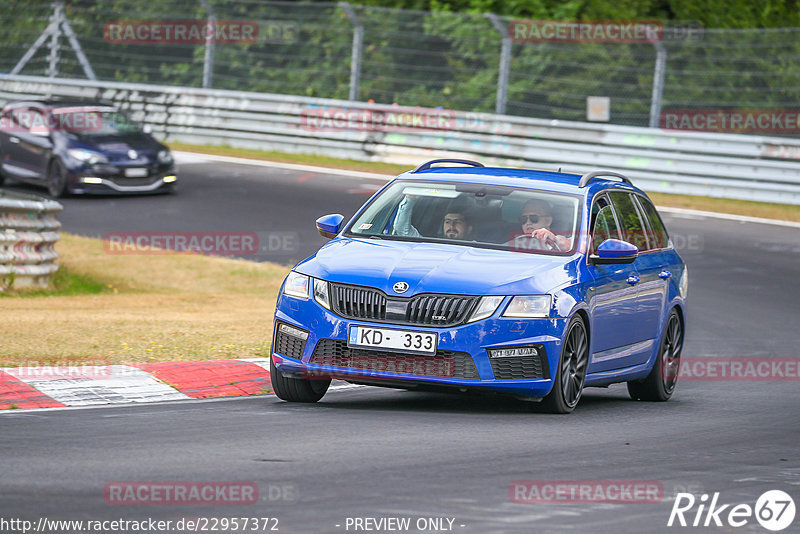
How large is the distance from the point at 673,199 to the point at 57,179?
35.0 ft

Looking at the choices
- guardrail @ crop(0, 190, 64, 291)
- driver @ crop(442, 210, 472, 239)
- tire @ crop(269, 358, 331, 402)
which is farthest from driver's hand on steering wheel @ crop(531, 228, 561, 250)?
guardrail @ crop(0, 190, 64, 291)

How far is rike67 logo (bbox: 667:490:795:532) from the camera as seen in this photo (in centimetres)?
649

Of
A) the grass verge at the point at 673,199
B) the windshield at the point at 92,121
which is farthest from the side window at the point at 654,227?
the windshield at the point at 92,121

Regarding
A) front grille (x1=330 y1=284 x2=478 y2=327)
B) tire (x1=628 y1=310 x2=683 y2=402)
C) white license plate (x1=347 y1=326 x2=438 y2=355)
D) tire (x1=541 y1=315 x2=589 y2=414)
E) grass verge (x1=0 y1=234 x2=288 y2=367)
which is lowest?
grass verge (x1=0 y1=234 x2=288 y2=367)

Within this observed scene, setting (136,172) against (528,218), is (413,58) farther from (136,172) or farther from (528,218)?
(528,218)

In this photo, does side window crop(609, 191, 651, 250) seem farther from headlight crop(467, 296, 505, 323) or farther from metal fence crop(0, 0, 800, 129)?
metal fence crop(0, 0, 800, 129)

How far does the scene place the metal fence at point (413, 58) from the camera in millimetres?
25109

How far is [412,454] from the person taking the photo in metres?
7.62

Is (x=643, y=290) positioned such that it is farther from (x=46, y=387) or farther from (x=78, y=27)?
(x=78, y=27)

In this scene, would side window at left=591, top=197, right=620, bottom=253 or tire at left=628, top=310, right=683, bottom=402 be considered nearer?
side window at left=591, top=197, right=620, bottom=253

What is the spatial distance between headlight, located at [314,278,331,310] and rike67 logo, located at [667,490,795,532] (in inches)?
115

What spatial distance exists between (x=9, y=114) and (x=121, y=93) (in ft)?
20.9

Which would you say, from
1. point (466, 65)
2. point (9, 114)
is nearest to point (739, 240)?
point (466, 65)

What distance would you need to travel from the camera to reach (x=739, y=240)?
21.2 m
